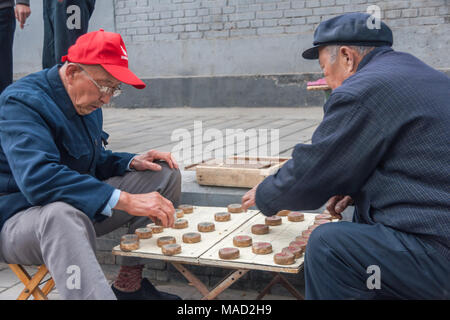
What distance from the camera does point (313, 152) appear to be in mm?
2066

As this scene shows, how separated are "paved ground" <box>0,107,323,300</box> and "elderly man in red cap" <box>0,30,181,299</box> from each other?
743mm

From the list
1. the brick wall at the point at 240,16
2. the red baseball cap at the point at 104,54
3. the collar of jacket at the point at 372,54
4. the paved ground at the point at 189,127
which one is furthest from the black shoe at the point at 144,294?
the brick wall at the point at 240,16

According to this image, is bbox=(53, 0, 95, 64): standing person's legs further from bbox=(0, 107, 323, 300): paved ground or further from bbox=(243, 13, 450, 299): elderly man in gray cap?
bbox=(243, 13, 450, 299): elderly man in gray cap

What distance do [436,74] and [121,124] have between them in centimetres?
576

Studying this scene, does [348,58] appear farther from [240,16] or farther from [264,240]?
[240,16]

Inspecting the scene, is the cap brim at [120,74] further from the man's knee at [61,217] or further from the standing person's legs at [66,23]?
the standing person's legs at [66,23]

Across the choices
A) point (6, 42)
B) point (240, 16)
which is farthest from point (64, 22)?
point (240, 16)

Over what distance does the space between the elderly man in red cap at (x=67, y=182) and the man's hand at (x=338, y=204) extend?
76cm

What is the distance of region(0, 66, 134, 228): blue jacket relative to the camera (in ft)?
7.48

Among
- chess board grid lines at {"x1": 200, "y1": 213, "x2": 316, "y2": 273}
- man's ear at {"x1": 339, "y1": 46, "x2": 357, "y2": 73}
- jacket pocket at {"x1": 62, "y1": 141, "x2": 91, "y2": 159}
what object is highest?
man's ear at {"x1": 339, "y1": 46, "x2": 357, "y2": 73}

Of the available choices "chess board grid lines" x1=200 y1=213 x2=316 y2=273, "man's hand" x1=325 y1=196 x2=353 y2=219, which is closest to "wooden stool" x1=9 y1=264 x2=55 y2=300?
"chess board grid lines" x1=200 y1=213 x2=316 y2=273

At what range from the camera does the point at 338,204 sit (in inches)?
100

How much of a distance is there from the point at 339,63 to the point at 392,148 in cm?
48

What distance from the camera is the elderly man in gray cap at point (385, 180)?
1938mm
